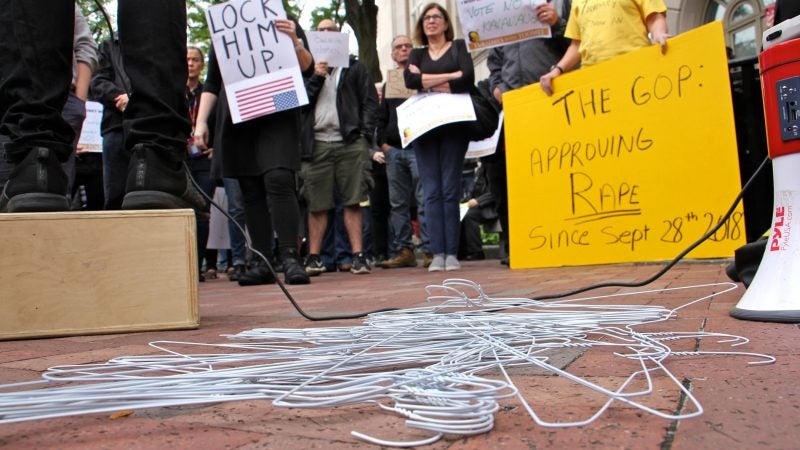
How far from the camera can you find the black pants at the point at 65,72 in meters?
1.92

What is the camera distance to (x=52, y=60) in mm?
1953

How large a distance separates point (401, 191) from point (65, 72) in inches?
167

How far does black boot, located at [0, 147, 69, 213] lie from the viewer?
184 cm

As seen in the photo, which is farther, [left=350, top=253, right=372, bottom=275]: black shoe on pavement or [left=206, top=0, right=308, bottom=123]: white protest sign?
[left=350, top=253, right=372, bottom=275]: black shoe on pavement

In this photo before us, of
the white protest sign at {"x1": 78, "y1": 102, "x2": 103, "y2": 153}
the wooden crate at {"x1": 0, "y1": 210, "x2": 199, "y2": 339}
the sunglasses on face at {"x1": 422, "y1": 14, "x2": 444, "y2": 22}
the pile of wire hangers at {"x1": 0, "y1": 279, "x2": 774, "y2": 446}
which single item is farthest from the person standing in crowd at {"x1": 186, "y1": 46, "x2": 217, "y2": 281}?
the pile of wire hangers at {"x1": 0, "y1": 279, "x2": 774, "y2": 446}

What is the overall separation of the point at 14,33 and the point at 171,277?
78 centimetres

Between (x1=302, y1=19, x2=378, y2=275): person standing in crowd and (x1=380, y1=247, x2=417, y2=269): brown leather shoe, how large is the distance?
0.74 metres

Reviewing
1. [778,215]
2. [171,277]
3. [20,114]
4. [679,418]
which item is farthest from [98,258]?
[778,215]

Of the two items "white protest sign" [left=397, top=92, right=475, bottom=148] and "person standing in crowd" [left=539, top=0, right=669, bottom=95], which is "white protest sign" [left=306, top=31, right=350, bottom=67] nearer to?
"white protest sign" [left=397, top=92, right=475, bottom=148]

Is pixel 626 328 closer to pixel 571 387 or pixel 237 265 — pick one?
pixel 571 387

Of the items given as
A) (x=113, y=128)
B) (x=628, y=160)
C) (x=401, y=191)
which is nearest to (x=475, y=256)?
(x=401, y=191)

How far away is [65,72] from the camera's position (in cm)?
199

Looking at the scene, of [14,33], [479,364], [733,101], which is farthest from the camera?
[733,101]

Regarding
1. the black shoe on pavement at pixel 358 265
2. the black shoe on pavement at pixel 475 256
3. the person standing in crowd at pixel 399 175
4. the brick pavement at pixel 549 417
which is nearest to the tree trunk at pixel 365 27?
the black shoe on pavement at pixel 475 256
